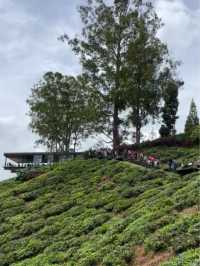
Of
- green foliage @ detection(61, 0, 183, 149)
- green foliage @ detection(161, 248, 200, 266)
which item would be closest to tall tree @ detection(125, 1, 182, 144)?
green foliage @ detection(61, 0, 183, 149)

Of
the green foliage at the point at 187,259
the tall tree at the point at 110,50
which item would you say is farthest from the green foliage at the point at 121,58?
the green foliage at the point at 187,259

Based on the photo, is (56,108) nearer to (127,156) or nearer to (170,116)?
(170,116)

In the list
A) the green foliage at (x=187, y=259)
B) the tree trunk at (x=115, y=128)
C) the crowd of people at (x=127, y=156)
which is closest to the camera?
the green foliage at (x=187, y=259)

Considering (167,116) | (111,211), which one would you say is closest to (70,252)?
(111,211)

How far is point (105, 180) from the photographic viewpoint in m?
36.6

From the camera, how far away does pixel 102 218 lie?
26531 mm

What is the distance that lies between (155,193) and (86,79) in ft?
87.8

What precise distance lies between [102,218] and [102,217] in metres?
0.14

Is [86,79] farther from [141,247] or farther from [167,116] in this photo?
[141,247]

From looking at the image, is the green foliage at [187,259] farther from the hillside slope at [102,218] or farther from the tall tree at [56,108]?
the tall tree at [56,108]

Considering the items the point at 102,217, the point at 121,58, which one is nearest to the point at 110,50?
the point at 121,58

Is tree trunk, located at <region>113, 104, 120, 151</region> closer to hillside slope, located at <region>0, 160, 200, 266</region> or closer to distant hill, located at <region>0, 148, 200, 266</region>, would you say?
A: distant hill, located at <region>0, 148, 200, 266</region>

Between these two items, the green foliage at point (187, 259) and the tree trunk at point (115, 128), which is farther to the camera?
the tree trunk at point (115, 128)

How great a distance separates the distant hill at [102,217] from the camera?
18906 millimetres
